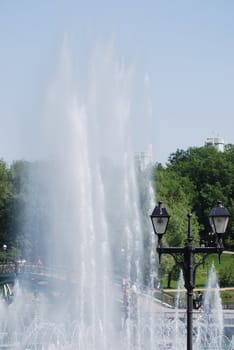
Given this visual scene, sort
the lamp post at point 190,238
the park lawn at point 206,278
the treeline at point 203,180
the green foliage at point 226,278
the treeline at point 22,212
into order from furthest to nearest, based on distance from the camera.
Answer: the treeline at point 203,180
the green foliage at point 226,278
the treeline at point 22,212
the park lawn at point 206,278
the lamp post at point 190,238

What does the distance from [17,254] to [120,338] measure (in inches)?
934

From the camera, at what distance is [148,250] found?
125 ft

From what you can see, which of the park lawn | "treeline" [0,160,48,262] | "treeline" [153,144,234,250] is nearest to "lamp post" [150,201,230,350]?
the park lawn

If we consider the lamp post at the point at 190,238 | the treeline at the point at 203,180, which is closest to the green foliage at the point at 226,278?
the treeline at the point at 203,180

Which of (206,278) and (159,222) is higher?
(159,222)

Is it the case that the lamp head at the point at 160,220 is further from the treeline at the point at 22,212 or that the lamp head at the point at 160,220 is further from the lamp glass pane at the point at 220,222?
the treeline at the point at 22,212

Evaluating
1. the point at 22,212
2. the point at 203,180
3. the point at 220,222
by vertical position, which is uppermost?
the point at 203,180

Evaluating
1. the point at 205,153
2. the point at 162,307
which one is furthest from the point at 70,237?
the point at 205,153

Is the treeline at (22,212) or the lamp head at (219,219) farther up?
the treeline at (22,212)

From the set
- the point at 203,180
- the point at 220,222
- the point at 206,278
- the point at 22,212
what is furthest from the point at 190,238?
the point at 203,180

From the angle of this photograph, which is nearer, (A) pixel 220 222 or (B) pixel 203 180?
(A) pixel 220 222

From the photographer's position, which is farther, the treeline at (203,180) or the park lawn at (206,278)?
the treeline at (203,180)

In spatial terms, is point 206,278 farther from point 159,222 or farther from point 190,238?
point 159,222

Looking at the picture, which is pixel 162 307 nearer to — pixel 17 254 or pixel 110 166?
pixel 110 166
